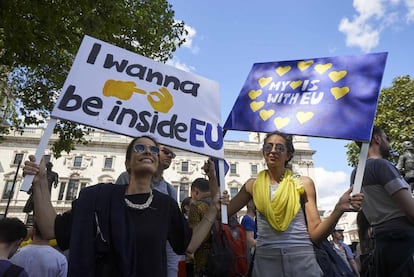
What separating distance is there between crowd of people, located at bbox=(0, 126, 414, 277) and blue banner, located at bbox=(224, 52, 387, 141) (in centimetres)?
28

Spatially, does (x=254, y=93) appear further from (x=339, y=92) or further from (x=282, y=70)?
(x=339, y=92)

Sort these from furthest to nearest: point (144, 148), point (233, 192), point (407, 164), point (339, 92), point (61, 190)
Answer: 1. point (233, 192)
2. point (61, 190)
3. point (407, 164)
4. point (339, 92)
5. point (144, 148)

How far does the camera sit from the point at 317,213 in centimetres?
218

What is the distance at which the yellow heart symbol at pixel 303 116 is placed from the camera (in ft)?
8.40

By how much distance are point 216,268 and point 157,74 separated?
176 cm

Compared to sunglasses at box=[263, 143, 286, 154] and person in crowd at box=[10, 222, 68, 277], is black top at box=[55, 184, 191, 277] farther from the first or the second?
person in crowd at box=[10, 222, 68, 277]

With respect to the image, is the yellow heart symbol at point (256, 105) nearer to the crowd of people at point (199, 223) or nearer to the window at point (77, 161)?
the crowd of people at point (199, 223)

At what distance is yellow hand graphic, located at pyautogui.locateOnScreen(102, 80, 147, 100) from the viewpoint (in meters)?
2.42

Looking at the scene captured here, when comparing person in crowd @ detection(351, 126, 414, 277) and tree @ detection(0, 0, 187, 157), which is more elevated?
tree @ detection(0, 0, 187, 157)

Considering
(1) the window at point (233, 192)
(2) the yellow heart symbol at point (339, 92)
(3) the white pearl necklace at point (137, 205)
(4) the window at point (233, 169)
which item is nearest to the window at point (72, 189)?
(1) the window at point (233, 192)

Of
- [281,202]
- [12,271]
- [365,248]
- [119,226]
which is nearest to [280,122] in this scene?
[281,202]

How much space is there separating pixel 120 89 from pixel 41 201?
108 centimetres

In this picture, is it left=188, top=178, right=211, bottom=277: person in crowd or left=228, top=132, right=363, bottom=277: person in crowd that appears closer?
left=228, top=132, right=363, bottom=277: person in crowd

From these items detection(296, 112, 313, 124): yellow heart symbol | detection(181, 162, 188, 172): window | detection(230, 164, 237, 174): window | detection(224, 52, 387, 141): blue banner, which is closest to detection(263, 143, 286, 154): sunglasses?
detection(224, 52, 387, 141): blue banner
